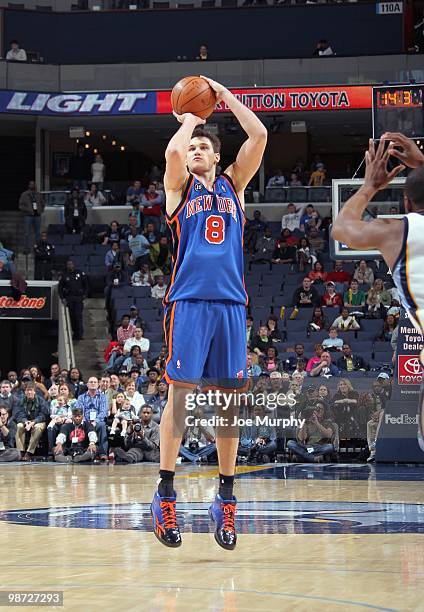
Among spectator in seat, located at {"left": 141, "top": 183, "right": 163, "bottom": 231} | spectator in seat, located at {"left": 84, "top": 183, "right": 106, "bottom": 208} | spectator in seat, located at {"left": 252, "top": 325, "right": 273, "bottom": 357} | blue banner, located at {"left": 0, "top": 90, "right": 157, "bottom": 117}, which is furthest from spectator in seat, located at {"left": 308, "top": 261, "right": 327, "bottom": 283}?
spectator in seat, located at {"left": 84, "top": 183, "right": 106, "bottom": 208}

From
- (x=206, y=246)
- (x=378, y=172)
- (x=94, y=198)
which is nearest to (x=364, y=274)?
(x=94, y=198)

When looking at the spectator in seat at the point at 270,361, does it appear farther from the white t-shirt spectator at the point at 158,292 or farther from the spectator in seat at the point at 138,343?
the white t-shirt spectator at the point at 158,292

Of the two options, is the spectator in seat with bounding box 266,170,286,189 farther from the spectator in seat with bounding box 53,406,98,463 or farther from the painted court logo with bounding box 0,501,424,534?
the painted court logo with bounding box 0,501,424,534

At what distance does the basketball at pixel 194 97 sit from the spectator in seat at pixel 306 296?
13.6 m

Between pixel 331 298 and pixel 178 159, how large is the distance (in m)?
13.8

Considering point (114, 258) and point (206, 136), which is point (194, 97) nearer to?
point (206, 136)

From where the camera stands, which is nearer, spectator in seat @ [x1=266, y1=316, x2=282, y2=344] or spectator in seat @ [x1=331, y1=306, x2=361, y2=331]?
spectator in seat @ [x1=266, y1=316, x2=282, y2=344]

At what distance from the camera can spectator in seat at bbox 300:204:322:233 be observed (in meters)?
23.0

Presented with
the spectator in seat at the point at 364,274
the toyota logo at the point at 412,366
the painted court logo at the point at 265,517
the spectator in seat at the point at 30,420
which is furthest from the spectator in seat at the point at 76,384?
the painted court logo at the point at 265,517

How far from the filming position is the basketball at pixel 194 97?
615 centimetres

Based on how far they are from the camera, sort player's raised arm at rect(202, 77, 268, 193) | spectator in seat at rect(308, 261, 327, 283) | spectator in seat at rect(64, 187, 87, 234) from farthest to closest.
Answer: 1. spectator in seat at rect(64, 187, 87, 234)
2. spectator in seat at rect(308, 261, 327, 283)
3. player's raised arm at rect(202, 77, 268, 193)

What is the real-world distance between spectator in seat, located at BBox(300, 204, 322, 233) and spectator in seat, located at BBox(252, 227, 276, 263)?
789 mm

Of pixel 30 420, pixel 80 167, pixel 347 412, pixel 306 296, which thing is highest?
pixel 80 167

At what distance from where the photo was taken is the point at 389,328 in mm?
18172
